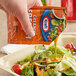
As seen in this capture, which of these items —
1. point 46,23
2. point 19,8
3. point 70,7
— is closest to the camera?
point 19,8

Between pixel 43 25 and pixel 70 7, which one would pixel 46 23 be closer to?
pixel 43 25

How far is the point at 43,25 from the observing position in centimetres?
86

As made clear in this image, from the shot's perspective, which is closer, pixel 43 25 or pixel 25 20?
pixel 25 20

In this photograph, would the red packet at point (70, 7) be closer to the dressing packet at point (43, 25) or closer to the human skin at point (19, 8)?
the dressing packet at point (43, 25)

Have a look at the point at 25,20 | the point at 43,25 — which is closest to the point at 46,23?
the point at 43,25

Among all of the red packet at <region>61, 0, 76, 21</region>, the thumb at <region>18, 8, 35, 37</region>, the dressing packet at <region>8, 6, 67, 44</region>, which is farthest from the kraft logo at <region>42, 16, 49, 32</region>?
the red packet at <region>61, 0, 76, 21</region>

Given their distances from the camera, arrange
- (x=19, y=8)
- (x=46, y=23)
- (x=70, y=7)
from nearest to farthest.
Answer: (x=19, y=8)
(x=46, y=23)
(x=70, y=7)

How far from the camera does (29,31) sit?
20.0 inches

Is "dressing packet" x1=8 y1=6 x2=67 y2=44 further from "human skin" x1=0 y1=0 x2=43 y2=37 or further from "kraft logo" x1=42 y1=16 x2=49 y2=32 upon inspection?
"human skin" x1=0 y1=0 x2=43 y2=37

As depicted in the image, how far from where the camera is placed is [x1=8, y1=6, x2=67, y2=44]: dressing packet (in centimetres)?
79

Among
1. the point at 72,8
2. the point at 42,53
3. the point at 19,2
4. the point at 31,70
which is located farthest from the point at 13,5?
the point at 72,8

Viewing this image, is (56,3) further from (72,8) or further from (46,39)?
(46,39)

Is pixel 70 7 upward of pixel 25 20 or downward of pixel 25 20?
upward

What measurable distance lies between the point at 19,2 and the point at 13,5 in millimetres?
19
